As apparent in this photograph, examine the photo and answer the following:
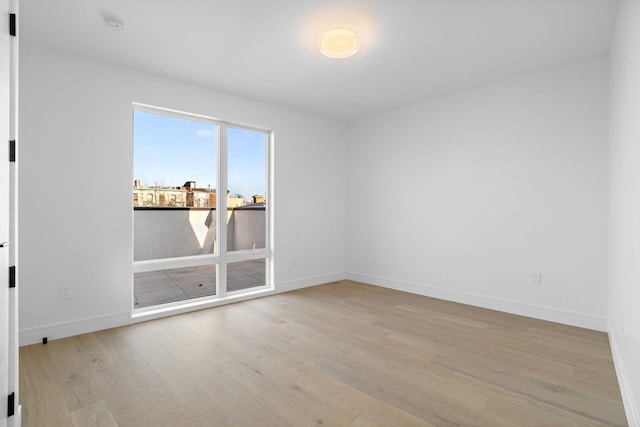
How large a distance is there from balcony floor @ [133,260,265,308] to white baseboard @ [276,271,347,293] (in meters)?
0.31

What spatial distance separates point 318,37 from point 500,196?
105 inches

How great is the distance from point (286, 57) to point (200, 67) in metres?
0.93

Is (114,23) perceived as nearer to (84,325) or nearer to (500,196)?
(84,325)

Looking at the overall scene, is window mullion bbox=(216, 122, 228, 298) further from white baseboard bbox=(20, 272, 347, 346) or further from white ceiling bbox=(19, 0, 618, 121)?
white ceiling bbox=(19, 0, 618, 121)

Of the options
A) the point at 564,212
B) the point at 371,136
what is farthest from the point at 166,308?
the point at 564,212

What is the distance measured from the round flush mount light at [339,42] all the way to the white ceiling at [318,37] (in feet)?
0.21

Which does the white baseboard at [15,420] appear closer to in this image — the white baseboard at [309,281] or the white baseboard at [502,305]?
the white baseboard at [309,281]

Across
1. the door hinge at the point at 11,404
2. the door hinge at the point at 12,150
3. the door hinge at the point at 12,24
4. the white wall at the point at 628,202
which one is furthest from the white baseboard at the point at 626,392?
the door hinge at the point at 12,24

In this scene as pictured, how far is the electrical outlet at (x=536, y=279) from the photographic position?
3.38m

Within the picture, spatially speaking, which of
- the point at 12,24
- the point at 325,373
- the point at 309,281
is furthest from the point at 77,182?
the point at 309,281

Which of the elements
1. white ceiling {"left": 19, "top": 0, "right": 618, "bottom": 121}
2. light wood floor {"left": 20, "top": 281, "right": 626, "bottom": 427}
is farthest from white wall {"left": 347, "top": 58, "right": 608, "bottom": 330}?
light wood floor {"left": 20, "top": 281, "right": 626, "bottom": 427}

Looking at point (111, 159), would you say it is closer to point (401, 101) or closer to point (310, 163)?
point (310, 163)

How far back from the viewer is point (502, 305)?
364cm

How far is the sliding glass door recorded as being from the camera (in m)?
3.55
